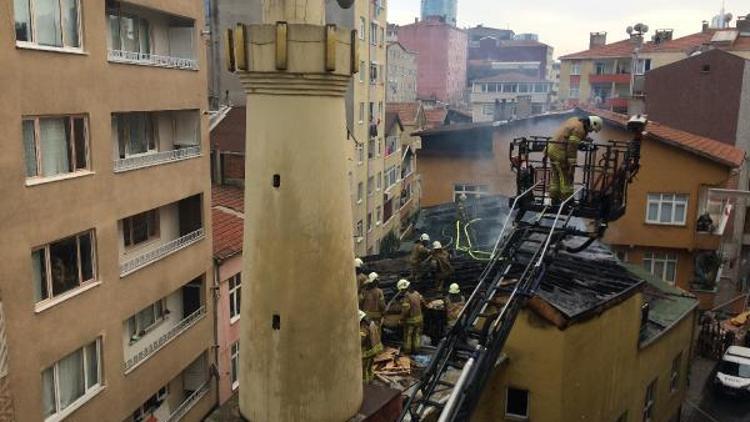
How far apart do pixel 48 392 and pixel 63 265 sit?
2.72 m

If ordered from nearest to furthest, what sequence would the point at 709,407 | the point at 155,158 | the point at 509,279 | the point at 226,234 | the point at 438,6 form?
the point at 509,279 < the point at 155,158 < the point at 226,234 < the point at 709,407 < the point at 438,6

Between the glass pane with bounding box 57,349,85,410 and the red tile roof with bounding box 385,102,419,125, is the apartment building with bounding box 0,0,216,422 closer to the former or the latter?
the glass pane with bounding box 57,349,85,410

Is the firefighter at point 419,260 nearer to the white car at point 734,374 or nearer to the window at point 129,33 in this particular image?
the window at point 129,33

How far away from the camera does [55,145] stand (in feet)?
45.6

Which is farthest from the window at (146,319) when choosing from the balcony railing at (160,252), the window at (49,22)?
the window at (49,22)

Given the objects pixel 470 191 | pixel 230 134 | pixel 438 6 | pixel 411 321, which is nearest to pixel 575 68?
pixel 470 191

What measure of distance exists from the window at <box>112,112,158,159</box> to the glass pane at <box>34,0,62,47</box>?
3.74 meters

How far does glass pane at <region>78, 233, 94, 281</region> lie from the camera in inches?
590

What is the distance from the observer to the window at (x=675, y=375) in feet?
78.7

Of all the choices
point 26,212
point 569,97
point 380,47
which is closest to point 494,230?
point 26,212

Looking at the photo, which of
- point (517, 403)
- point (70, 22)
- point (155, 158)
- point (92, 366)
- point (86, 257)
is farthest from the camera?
point (155, 158)

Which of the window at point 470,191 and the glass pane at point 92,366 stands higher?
the window at point 470,191

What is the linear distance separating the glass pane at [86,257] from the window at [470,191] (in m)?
28.5

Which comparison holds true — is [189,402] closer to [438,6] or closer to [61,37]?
[61,37]
